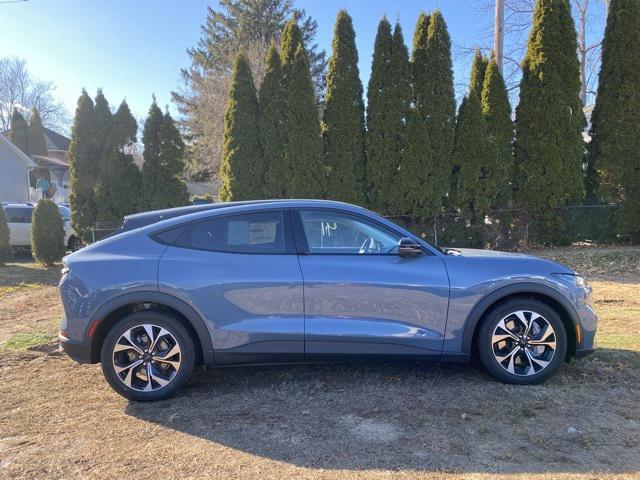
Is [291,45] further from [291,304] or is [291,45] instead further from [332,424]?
[332,424]

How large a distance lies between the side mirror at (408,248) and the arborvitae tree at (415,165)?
726 centimetres

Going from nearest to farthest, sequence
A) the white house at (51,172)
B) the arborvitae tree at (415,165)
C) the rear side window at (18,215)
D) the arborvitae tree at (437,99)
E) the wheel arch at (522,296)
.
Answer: the wheel arch at (522,296) < the arborvitae tree at (415,165) < the arborvitae tree at (437,99) < the rear side window at (18,215) < the white house at (51,172)

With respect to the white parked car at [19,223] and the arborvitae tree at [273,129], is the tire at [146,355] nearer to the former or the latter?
the arborvitae tree at [273,129]

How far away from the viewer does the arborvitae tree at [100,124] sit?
38.4ft

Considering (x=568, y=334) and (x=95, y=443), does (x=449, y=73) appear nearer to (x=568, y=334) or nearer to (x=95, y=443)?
(x=568, y=334)

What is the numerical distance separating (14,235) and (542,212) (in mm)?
14404

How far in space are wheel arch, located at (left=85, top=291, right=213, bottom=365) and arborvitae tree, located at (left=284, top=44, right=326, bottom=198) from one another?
7.54 m

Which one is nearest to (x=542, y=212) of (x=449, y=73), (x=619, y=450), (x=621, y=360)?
(x=449, y=73)

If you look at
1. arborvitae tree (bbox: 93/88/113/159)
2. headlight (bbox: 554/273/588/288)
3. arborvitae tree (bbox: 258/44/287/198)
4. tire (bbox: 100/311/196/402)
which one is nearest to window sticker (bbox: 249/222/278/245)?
tire (bbox: 100/311/196/402)

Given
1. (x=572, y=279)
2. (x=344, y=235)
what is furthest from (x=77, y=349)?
(x=572, y=279)

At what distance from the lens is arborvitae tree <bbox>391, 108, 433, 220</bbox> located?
1080 cm

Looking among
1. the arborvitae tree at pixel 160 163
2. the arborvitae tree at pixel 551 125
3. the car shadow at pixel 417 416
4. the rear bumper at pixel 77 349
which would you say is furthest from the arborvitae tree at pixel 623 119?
the rear bumper at pixel 77 349

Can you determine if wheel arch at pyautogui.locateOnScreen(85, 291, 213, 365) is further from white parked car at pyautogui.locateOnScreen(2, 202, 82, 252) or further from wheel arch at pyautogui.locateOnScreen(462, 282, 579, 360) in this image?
white parked car at pyautogui.locateOnScreen(2, 202, 82, 252)

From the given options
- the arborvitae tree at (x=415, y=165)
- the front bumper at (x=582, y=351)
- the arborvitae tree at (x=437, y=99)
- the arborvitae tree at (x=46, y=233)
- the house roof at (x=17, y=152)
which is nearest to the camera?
the front bumper at (x=582, y=351)
